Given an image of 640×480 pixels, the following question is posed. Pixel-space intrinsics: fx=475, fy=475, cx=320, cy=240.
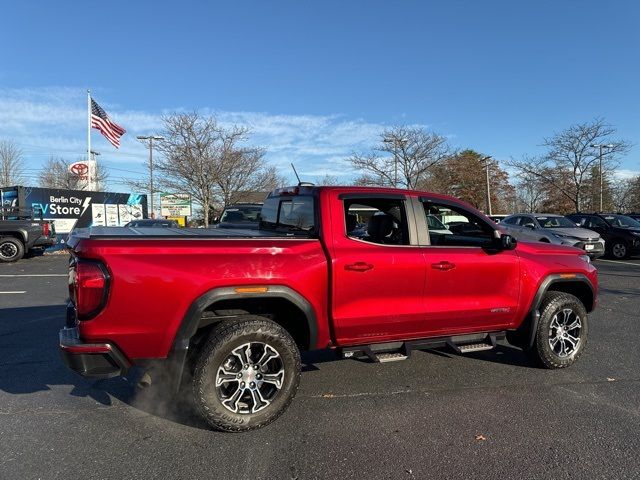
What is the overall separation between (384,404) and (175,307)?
193 centimetres

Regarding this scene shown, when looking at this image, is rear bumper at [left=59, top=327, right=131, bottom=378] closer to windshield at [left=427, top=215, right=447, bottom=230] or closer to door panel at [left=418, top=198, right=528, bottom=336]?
door panel at [left=418, top=198, right=528, bottom=336]

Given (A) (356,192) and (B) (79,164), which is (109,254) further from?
(B) (79,164)

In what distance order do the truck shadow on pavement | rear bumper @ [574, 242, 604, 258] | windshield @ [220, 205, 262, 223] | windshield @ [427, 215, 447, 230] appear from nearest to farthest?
the truck shadow on pavement < windshield @ [427, 215, 447, 230] < windshield @ [220, 205, 262, 223] < rear bumper @ [574, 242, 604, 258]

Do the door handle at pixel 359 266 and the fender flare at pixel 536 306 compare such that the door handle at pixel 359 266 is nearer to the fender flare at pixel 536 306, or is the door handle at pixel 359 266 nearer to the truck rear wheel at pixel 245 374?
the truck rear wheel at pixel 245 374

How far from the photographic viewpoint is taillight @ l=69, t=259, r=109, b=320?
10.2ft

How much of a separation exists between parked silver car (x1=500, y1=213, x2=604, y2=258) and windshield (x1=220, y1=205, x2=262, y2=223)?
25.5 ft

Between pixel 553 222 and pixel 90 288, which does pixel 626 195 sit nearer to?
A: pixel 553 222

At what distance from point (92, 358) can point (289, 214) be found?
2129 mm

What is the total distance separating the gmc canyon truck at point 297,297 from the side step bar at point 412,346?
13 mm

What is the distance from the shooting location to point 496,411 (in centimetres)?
383

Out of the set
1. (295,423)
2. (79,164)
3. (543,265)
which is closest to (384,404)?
(295,423)

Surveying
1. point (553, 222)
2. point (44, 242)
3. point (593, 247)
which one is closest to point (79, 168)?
point (44, 242)

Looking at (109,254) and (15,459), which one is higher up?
(109,254)

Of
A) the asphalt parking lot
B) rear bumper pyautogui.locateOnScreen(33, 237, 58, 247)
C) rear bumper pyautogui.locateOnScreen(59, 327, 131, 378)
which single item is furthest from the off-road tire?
rear bumper pyautogui.locateOnScreen(33, 237, 58, 247)
